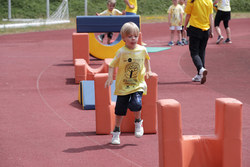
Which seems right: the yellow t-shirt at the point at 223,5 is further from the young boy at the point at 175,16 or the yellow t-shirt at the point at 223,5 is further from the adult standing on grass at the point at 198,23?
the adult standing on grass at the point at 198,23

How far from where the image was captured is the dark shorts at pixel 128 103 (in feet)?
18.9

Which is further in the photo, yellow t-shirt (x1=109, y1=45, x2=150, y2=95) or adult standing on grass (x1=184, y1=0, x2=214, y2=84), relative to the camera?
adult standing on grass (x1=184, y1=0, x2=214, y2=84)

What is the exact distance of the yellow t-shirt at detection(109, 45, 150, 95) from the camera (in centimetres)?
572

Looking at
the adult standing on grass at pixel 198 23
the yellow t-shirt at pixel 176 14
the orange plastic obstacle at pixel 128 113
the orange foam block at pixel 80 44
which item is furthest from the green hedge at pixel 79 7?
the orange plastic obstacle at pixel 128 113

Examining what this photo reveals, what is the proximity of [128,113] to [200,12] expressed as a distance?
436cm

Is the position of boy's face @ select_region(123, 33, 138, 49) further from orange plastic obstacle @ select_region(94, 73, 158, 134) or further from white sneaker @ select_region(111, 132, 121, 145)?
white sneaker @ select_region(111, 132, 121, 145)

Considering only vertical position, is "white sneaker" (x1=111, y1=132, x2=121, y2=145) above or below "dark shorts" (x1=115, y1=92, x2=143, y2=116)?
below

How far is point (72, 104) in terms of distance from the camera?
26.8 feet

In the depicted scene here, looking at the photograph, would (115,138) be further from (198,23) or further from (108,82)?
(198,23)

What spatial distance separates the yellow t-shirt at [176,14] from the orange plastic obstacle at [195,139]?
12.3m

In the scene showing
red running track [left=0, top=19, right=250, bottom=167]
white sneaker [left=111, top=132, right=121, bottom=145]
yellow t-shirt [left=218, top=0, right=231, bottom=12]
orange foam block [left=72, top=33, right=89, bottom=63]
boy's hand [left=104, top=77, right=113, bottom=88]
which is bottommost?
red running track [left=0, top=19, right=250, bottom=167]

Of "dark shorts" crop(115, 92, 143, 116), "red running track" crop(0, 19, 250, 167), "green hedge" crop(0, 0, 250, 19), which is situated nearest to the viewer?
"red running track" crop(0, 19, 250, 167)

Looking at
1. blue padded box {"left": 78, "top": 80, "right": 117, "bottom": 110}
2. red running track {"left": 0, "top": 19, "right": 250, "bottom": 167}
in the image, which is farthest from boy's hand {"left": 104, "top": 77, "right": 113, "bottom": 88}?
blue padded box {"left": 78, "top": 80, "right": 117, "bottom": 110}

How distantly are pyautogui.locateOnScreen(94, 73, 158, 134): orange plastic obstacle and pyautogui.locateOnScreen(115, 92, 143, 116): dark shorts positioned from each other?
0.95 ft
